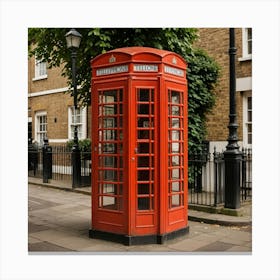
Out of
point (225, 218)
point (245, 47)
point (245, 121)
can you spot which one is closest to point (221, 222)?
point (225, 218)

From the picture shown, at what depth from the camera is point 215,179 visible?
6.61 meters

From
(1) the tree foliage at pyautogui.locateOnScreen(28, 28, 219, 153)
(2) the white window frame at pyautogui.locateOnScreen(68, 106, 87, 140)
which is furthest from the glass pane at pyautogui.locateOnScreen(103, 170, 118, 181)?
(2) the white window frame at pyautogui.locateOnScreen(68, 106, 87, 140)

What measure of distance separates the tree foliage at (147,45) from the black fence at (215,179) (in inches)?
31.5

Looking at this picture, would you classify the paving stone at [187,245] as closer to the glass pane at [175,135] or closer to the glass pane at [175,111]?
the glass pane at [175,135]

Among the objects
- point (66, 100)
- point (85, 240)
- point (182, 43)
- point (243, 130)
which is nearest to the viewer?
point (85, 240)

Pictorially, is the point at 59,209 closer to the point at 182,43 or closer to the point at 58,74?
the point at 182,43

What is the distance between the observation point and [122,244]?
477 centimetres

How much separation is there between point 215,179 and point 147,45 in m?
2.92

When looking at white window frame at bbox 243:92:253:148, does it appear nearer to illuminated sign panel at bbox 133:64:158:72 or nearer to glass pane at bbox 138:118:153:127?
glass pane at bbox 138:118:153:127

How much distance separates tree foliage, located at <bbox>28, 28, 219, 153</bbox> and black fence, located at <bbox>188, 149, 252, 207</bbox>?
0.80 metres

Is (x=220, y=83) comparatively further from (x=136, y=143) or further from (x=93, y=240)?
(x=93, y=240)
